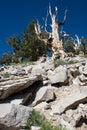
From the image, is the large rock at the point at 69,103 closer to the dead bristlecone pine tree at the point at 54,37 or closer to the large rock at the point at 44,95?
the large rock at the point at 44,95

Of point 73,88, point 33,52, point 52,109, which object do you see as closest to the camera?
point 52,109

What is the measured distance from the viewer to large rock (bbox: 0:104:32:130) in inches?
377

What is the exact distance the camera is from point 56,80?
13.2 metres

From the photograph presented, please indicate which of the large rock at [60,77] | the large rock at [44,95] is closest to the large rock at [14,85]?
the large rock at [44,95]

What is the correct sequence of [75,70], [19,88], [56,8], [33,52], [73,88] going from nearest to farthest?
[19,88], [73,88], [75,70], [56,8], [33,52]

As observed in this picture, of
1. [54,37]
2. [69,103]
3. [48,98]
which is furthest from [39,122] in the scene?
[54,37]

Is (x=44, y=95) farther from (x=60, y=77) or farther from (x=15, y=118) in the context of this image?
(x=15, y=118)

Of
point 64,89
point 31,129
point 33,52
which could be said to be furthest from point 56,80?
point 33,52

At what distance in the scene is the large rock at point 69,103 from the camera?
10.9 meters

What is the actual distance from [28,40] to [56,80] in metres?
31.8

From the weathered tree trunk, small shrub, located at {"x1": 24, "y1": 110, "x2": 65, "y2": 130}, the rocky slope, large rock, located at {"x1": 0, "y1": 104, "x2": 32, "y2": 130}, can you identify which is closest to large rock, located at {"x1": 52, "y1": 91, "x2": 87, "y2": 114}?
the rocky slope

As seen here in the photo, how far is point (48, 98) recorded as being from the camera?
12023mm

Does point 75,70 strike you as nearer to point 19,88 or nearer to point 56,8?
point 19,88

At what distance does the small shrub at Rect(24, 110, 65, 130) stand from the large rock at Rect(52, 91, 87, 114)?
673 mm
